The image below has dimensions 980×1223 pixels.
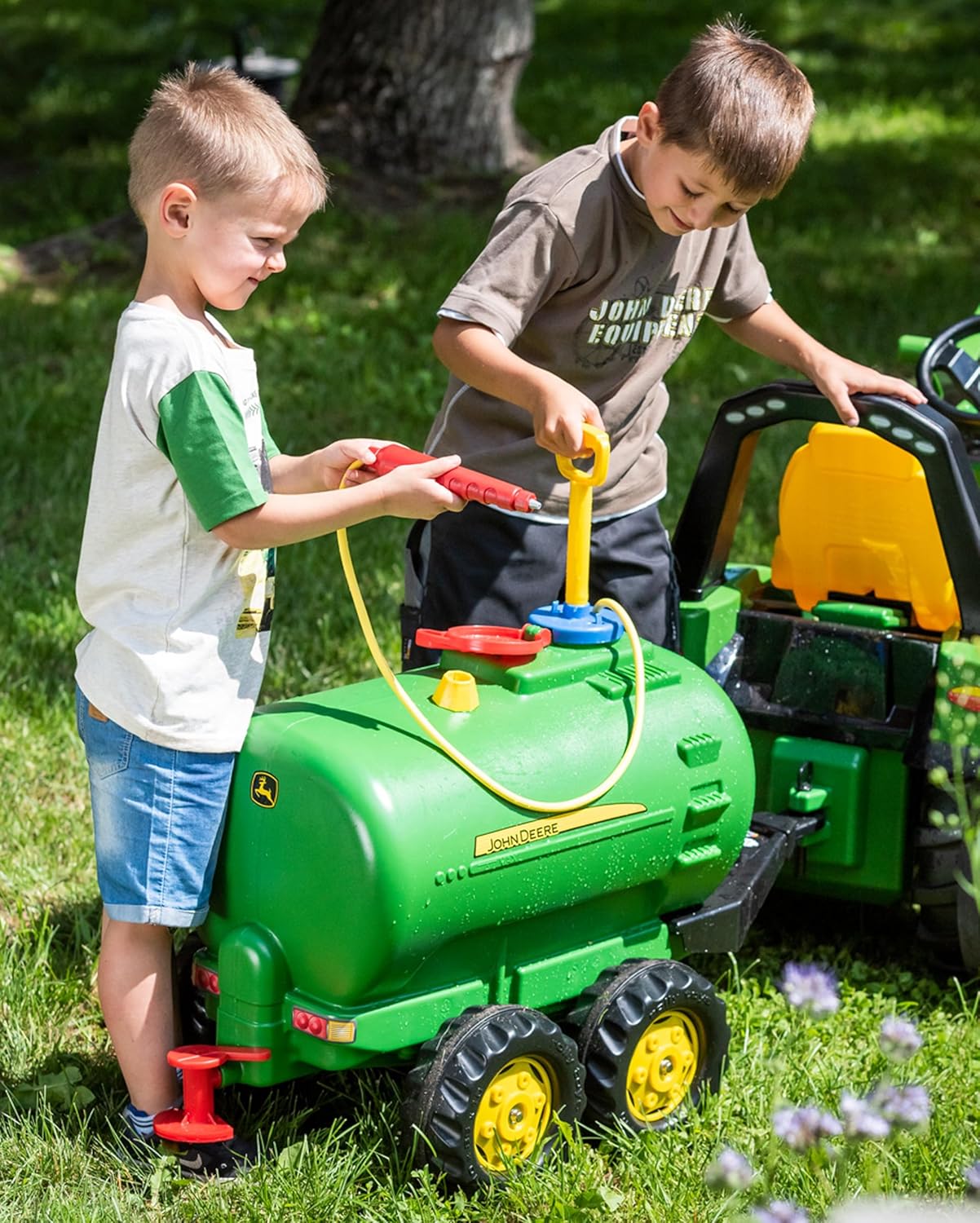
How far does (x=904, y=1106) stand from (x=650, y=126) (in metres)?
1.67

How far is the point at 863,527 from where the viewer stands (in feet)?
10.4

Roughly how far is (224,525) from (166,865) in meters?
0.49

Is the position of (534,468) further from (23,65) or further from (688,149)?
(23,65)

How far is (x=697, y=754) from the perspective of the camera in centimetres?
266

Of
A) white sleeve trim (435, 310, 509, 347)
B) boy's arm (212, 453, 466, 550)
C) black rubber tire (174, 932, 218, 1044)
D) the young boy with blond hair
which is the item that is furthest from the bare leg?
white sleeve trim (435, 310, 509, 347)

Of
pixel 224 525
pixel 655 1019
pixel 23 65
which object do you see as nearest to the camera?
pixel 224 525

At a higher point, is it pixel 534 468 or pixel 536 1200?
pixel 534 468

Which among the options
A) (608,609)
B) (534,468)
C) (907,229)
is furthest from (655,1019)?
(907,229)

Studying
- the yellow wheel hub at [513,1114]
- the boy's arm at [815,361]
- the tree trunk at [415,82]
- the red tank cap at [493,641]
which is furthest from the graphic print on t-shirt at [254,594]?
the tree trunk at [415,82]

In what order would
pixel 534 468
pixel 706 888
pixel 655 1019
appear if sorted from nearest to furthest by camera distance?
pixel 655 1019
pixel 706 888
pixel 534 468

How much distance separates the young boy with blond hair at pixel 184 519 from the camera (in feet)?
7.61

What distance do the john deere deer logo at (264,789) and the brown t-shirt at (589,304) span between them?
80cm

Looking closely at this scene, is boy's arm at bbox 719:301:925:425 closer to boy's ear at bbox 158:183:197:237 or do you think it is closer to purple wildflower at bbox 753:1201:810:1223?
boy's ear at bbox 158:183:197:237

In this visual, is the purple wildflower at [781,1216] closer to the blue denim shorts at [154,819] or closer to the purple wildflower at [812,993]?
the purple wildflower at [812,993]
